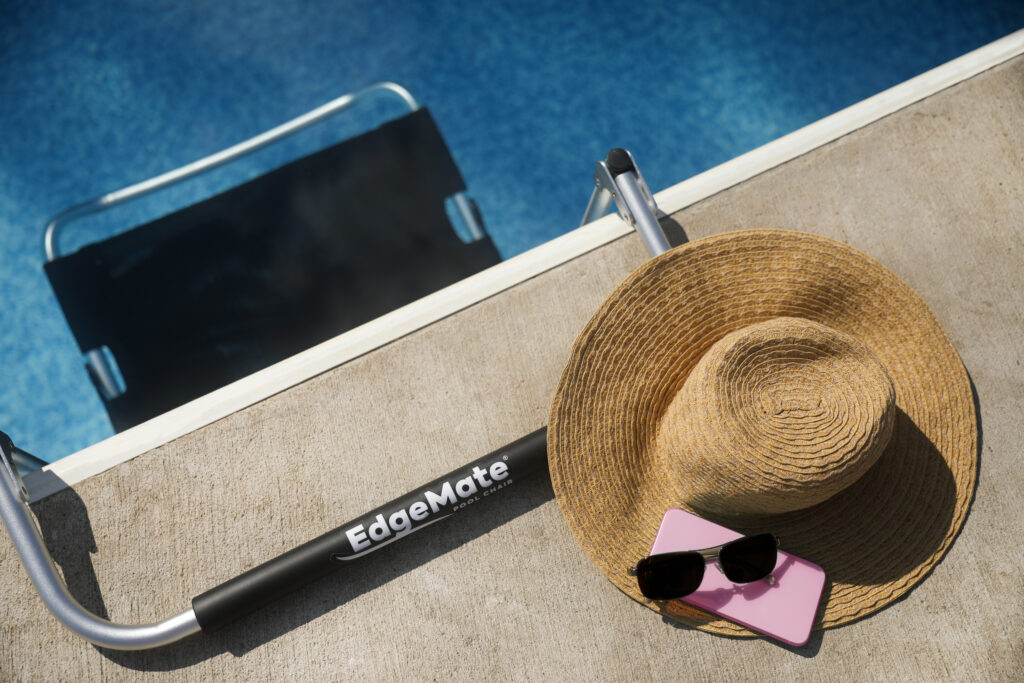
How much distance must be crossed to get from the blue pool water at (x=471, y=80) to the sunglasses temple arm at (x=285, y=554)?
1.74 meters

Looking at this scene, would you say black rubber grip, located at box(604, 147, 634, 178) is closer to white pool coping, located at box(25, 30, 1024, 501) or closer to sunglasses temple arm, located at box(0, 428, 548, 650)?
white pool coping, located at box(25, 30, 1024, 501)

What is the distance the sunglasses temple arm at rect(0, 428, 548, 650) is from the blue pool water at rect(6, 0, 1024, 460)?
174 cm

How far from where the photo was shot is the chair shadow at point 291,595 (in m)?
1.54

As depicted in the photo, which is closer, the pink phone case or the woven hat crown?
the woven hat crown

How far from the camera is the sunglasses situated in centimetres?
136

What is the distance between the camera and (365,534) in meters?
1.50

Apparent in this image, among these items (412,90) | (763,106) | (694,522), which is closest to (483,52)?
(412,90)

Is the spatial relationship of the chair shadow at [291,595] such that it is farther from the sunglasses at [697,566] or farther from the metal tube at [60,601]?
the sunglasses at [697,566]

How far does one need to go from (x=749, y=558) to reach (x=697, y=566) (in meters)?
0.11

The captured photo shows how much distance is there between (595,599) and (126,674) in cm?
117

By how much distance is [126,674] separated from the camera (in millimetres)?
1526

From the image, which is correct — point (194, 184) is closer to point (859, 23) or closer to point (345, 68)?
point (345, 68)

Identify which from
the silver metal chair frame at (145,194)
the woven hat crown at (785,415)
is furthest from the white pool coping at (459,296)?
the silver metal chair frame at (145,194)

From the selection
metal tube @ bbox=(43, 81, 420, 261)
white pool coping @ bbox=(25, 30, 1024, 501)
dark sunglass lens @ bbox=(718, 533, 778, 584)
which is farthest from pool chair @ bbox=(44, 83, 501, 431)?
dark sunglass lens @ bbox=(718, 533, 778, 584)
